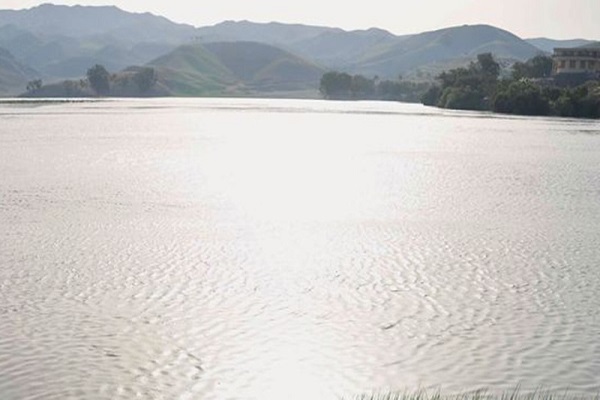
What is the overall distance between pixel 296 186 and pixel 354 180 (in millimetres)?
5812

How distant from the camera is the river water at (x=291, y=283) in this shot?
17344mm

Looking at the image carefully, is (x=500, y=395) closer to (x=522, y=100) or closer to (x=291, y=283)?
(x=291, y=283)

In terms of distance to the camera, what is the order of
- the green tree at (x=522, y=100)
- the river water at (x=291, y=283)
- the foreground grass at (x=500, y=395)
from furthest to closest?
1. the green tree at (x=522, y=100)
2. the river water at (x=291, y=283)
3. the foreground grass at (x=500, y=395)

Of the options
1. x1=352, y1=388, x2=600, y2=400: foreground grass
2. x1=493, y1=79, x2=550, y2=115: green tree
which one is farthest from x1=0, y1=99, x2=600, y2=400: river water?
x1=493, y1=79, x2=550, y2=115: green tree

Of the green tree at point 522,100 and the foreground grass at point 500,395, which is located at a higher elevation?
the green tree at point 522,100

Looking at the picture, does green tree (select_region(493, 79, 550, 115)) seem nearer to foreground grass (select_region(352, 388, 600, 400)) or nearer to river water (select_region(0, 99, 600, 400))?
river water (select_region(0, 99, 600, 400))

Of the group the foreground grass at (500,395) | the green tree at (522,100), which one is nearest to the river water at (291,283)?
the foreground grass at (500,395)

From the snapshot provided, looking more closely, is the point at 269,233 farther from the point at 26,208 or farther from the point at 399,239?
the point at 26,208

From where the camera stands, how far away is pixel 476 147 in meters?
87.9

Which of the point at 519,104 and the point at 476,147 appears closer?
the point at 476,147

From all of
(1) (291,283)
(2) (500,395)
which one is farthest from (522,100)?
(2) (500,395)

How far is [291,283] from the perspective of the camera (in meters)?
26.0

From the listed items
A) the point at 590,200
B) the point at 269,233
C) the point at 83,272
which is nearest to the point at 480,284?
the point at 269,233

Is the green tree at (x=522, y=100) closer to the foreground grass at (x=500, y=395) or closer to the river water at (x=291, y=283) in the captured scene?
the river water at (x=291, y=283)
